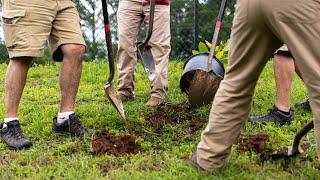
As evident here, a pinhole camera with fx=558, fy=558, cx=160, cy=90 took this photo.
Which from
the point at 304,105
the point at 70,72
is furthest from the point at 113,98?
the point at 304,105

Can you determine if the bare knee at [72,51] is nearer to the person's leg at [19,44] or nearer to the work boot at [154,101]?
the person's leg at [19,44]

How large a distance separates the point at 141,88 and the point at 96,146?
284cm

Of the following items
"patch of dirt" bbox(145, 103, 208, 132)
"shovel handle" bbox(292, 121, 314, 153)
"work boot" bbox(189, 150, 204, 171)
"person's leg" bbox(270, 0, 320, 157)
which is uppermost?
"person's leg" bbox(270, 0, 320, 157)

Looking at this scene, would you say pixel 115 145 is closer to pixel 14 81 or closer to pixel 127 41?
pixel 14 81

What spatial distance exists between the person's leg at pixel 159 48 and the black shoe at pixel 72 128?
1.32 metres

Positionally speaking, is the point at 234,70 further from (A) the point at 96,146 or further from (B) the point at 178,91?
(B) the point at 178,91

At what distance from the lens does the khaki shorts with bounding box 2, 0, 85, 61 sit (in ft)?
14.2

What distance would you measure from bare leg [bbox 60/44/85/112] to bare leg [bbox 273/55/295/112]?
168 centimetres

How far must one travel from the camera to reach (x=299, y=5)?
2.88 metres

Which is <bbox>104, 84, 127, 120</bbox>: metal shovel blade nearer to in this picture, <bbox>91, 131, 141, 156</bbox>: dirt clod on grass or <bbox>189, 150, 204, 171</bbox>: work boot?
<bbox>91, 131, 141, 156</bbox>: dirt clod on grass

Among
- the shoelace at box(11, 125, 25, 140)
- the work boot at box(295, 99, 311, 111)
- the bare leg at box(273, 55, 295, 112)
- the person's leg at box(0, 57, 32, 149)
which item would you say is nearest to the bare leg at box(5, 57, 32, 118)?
the person's leg at box(0, 57, 32, 149)

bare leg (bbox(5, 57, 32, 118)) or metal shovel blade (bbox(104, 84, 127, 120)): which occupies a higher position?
bare leg (bbox(5, 57, 32, 118))

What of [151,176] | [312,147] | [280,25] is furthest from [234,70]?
[312,147]

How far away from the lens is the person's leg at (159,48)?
5828 millimetres
